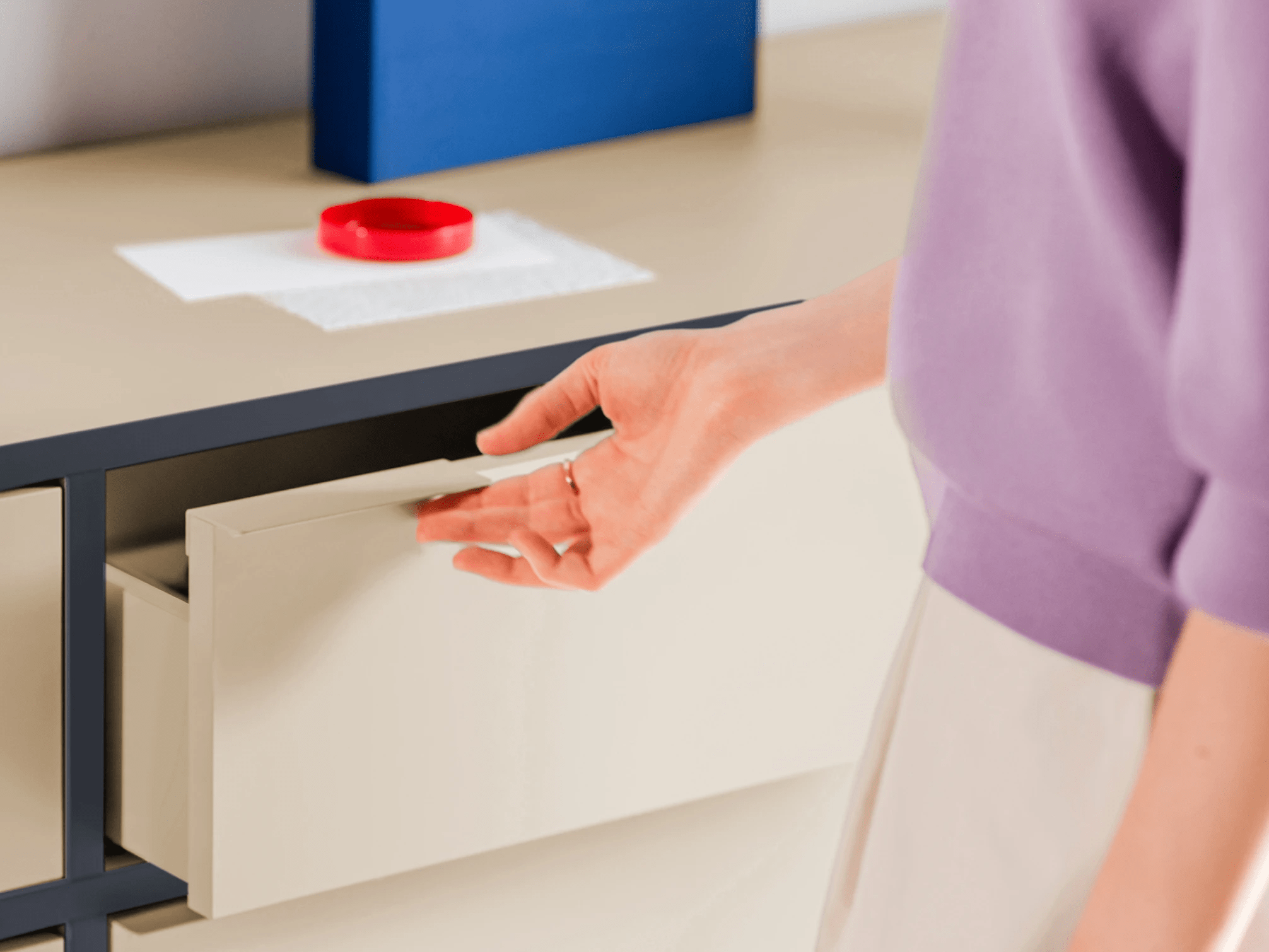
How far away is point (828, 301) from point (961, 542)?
7.4 inches

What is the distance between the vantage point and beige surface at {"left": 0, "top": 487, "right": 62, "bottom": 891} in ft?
2.19

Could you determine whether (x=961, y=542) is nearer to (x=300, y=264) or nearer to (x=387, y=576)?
Result: (x=387, y=576)

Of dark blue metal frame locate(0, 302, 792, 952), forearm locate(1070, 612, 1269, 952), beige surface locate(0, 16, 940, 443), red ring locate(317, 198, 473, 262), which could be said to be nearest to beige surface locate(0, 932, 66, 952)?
dark blue metal frame locate(0, 302, 792, 952)

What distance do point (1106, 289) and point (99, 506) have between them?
0.44m

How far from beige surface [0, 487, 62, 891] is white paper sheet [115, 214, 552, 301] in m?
0.21

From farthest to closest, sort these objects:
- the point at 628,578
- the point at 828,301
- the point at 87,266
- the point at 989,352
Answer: the point at 87,266
the point at 628,578
the point at 828,301
the point at 989,352

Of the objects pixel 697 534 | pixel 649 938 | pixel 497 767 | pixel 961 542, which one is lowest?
pixel 649 938

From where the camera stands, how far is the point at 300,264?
3.01 ft

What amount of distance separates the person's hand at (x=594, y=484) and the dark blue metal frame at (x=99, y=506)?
4 cm

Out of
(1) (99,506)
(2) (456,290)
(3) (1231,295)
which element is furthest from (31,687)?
(3) (1231,295)

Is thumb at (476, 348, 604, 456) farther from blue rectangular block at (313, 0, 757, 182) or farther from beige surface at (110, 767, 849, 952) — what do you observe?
blue rectangular block at (313, 0, 757, 182)

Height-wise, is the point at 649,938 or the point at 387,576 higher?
the point at 387,576

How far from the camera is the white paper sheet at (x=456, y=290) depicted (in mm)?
836

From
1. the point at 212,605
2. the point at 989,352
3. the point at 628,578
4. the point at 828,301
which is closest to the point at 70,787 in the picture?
the point at 212,605
